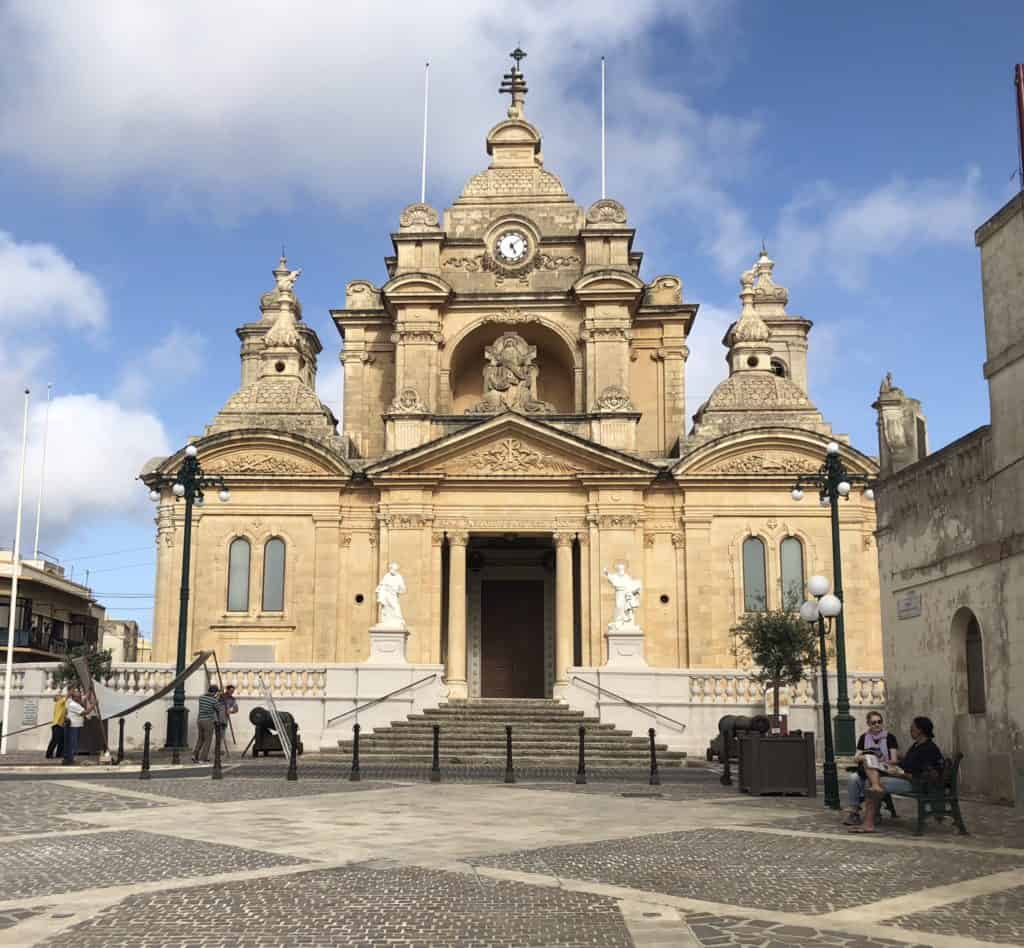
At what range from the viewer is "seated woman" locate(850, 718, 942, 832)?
14609 mm

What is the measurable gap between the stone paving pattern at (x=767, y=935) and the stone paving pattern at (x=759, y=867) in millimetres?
661

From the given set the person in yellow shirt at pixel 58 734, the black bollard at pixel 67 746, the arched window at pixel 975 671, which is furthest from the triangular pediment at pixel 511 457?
the arched window at pixel 975 671

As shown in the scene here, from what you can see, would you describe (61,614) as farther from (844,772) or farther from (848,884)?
(848,884)

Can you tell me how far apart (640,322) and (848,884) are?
3398cm

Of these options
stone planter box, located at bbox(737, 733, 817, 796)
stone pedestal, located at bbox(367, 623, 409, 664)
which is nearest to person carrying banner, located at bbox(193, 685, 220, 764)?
stone pedestal, located at bbox(367, 623, 409, 664)

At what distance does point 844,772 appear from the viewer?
2417 centimetres

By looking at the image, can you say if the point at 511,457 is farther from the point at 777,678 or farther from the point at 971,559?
the point at 971,559

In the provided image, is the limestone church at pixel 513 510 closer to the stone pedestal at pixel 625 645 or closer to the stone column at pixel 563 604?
the stone column at pixel 563 604

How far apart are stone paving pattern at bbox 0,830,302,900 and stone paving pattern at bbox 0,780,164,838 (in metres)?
1.17

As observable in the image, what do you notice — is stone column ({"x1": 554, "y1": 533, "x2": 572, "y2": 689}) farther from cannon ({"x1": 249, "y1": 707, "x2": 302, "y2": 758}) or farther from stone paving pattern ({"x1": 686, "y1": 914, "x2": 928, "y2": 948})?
stone paving pattern ({"x1": 686, "y1": 914, "x2": 928, "y2": 948})

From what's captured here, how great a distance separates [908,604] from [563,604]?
17.1 meters

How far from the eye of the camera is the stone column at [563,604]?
3734 cm

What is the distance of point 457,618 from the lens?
3750cm

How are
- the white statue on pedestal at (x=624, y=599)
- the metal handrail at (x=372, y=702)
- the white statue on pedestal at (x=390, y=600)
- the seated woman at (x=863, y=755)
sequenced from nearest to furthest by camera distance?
the seated woman at (x=863, y=755), the metal handrail at (x=372, y=702), the white statue on pedestal at (x=624, y=599), the white statue on pedestal at (x=390, y=600)
